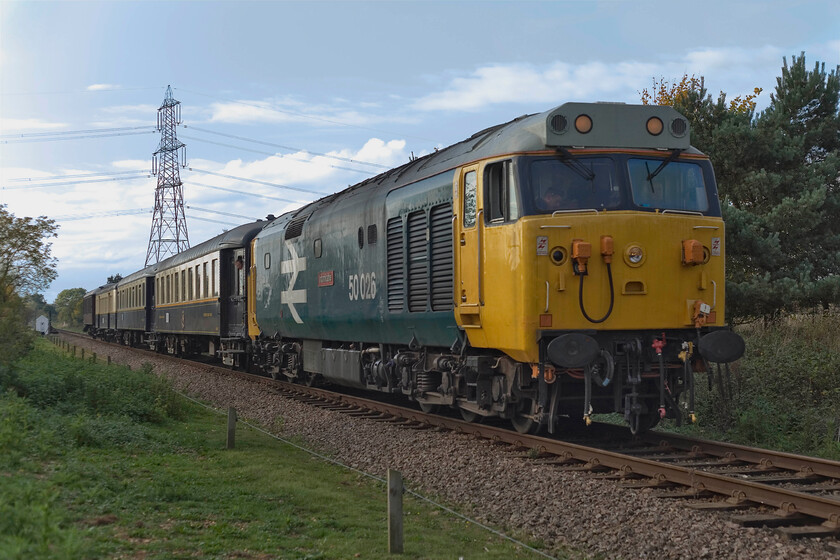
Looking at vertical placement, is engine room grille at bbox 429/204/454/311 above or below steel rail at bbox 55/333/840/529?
above

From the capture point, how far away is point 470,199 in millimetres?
10086

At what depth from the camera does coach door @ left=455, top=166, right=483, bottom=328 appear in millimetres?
9852

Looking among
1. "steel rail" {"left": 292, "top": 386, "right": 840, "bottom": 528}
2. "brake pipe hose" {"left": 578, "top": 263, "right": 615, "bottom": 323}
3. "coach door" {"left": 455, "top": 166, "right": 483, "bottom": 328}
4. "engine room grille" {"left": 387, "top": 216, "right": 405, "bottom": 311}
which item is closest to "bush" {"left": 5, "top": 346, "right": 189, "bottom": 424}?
"engine room grille" {"left": 387, "top": 216, "right": 405, "bottom": 311}

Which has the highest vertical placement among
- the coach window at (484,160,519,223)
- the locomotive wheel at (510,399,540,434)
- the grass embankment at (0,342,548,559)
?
the coach window at (484,160,519,223)

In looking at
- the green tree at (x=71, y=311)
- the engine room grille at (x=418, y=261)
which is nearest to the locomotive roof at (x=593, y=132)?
the engine room grille at (x=418, y=261)

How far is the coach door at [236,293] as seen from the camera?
21.9 meters

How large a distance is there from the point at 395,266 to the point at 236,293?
37.1ft

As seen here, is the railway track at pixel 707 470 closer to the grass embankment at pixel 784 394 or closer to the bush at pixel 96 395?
the grass embankment at pixel 784 394

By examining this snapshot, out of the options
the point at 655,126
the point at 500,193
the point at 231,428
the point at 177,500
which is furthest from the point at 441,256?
the point at 177,500

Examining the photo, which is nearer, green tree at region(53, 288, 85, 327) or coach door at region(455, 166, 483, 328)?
coach door at region(455, 166, 483, 328)

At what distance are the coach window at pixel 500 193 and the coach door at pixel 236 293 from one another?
1297 centimetres

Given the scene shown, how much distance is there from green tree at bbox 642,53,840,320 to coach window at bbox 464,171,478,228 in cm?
804

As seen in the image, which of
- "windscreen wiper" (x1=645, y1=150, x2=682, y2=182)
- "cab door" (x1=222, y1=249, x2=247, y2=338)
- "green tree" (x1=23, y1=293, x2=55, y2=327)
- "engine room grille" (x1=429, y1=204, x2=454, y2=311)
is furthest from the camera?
"green tree" (x1=23, y1=293, x2=55, y2=327)

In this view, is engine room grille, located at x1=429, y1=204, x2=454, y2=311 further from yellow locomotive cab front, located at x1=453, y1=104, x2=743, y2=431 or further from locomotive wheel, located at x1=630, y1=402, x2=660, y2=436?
locomotive wheel, located at x1=630, y1=402, x2=660, y2=436
